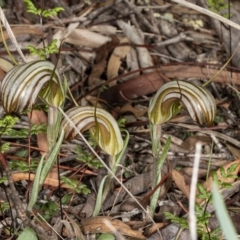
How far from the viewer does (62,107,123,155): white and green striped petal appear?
157 cm

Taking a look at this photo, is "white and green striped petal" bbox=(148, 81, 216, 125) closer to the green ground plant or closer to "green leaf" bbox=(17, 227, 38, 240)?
the green ground plant

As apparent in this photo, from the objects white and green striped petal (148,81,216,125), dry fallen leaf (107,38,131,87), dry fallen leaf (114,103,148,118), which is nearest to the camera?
white and green striped petal (148,81,216,125)

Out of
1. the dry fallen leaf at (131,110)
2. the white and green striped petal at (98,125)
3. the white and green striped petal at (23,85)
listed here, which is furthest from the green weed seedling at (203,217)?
the dry fallen leaf at (131,110)

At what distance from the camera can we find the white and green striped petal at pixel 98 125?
157 cm

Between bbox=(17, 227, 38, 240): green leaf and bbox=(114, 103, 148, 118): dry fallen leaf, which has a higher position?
bbox=(17, 227, 38, 240): green leaf

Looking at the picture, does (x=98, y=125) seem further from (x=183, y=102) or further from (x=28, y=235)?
(x=28, y=235)

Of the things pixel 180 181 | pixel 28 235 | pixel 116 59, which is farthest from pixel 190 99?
pixel 116 59

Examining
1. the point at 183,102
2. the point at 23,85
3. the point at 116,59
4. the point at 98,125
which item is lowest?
the point at 116,59

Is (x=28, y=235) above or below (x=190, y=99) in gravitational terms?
below

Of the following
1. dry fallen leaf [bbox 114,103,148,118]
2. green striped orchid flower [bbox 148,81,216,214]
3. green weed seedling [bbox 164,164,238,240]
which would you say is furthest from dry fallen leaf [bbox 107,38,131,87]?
green weed seedling [bbox 164,164,238,240]

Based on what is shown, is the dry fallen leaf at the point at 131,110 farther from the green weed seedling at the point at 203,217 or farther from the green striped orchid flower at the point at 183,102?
the green weed seedling at the point at 203,217

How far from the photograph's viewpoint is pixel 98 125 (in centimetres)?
162

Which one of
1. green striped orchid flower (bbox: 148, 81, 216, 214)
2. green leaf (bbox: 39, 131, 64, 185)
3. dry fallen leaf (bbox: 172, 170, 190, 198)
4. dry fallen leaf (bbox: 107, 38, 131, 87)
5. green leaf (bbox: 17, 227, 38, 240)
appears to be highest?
green striped orchid flower (bbox: 148, 81, 216, 214)

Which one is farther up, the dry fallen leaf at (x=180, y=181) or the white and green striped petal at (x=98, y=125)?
the white and green striped petal at (x=98, y=125)
